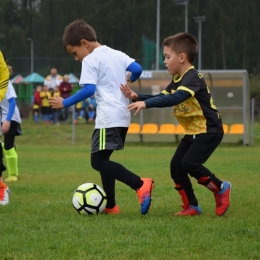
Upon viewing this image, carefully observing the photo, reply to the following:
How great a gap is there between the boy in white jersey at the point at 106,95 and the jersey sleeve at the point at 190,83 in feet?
1.72

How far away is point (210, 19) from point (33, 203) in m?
36.3

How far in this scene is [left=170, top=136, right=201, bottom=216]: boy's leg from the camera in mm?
5883

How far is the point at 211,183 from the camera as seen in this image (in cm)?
576

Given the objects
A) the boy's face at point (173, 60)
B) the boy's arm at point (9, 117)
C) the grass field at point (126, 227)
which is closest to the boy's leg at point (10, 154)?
the grass field at point (126, 227)

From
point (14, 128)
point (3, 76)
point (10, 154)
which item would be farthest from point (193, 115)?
point (10, 154)

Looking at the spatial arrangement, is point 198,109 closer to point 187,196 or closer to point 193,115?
point 193,115

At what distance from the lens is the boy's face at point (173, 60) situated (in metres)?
5.73

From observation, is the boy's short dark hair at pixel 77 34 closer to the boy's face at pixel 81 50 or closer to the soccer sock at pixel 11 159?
the boy's face at pixel 81 50

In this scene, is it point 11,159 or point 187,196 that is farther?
point 11,159

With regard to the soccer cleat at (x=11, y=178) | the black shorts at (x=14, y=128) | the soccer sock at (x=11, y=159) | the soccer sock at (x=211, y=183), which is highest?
the black shorts at (x=14, y=128)

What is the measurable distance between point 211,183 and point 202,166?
0.61 ft

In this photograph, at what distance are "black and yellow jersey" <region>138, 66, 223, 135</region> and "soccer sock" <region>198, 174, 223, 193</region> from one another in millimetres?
391

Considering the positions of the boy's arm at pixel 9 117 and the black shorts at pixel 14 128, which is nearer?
the boy's arm at pixel 9 117

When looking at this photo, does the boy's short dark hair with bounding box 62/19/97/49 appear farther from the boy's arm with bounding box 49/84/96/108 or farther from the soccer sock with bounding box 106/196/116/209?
the soccer sock with bounding box 106/196/116/209
